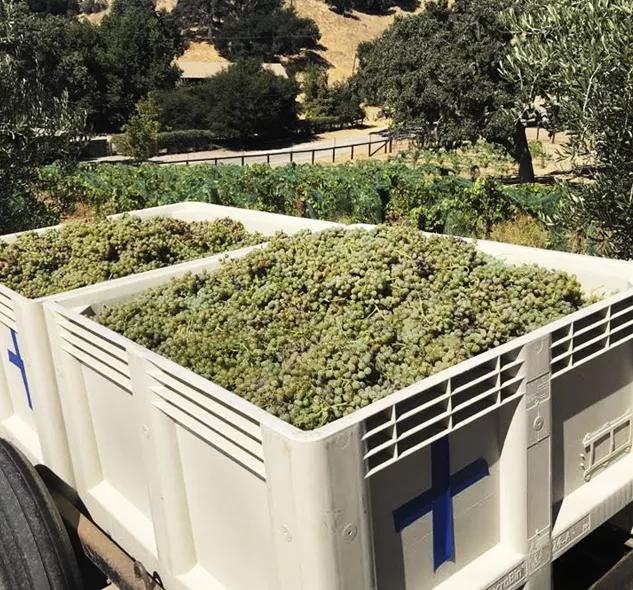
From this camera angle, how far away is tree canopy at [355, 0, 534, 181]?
22.5m

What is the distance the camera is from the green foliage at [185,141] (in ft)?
171

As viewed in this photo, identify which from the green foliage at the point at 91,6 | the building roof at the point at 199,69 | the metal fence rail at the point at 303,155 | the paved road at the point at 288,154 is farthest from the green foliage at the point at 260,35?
the metal fence rail at the point at 303,155

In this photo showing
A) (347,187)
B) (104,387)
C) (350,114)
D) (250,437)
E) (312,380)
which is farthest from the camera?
(350,114)

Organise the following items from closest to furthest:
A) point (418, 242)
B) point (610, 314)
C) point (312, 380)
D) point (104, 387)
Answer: point (312, 380), point (610, 314), point (104, 387), point (418, 242)

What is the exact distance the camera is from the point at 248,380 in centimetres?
242

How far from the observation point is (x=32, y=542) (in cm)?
274

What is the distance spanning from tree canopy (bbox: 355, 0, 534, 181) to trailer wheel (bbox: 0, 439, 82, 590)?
66.3 ft

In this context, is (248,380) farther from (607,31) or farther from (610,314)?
(607,31)

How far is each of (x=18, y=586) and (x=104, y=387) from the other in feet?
2.72

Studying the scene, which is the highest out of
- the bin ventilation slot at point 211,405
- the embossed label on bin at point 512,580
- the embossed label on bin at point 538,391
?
the bin ventilation slot at point 211,405

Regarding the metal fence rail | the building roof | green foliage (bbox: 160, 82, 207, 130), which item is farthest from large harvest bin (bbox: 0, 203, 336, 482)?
the building roof

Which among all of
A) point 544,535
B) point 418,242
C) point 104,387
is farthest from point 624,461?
point 104,387

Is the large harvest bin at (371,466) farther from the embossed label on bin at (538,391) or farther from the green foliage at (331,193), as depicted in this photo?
the green foliage at (331,193)

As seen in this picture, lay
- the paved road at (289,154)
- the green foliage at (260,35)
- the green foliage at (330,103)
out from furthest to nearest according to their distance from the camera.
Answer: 1. the green foliage at (260,35)
2. the green foliage at (330,103)
3. the paved road at (289,154)
